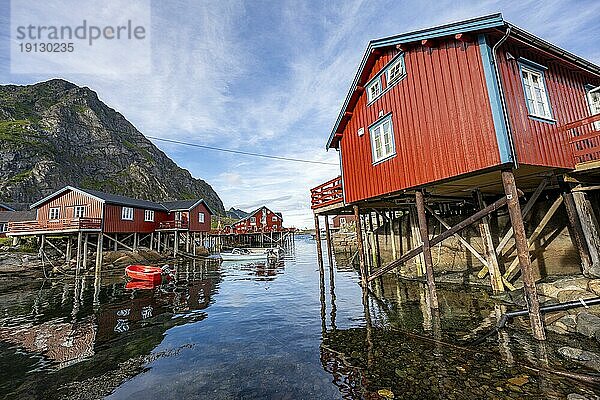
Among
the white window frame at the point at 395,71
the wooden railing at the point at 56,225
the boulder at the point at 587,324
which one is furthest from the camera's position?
the wooden railing at the point at 56,225

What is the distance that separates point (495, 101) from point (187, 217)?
136ft

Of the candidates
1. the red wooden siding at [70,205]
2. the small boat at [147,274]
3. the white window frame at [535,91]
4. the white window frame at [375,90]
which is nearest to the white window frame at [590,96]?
the white window frame at [535,91]

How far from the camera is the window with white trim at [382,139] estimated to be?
1276 cm

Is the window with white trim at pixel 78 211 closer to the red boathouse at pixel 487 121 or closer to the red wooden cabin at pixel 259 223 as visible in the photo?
the red wooden cabin at pixel 259 223

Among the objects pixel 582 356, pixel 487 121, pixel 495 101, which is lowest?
pixel 582 356

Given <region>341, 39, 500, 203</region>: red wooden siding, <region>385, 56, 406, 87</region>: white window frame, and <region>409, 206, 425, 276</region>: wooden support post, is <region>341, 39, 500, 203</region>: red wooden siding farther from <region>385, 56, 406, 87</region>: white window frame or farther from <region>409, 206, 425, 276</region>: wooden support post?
<region>409, 206, 425, 276</region>: wooden support post

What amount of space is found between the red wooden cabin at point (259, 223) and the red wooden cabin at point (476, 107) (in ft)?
178

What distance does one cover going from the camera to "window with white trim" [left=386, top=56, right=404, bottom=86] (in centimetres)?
1209

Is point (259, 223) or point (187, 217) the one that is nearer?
point (187, 217)

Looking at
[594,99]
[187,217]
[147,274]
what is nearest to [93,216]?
[187,217]

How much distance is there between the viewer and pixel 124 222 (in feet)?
115

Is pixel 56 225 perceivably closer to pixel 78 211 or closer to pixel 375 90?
pixel 78 211

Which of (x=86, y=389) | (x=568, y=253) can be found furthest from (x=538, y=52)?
(x=86, y=389)

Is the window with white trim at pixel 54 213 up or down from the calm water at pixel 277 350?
up
